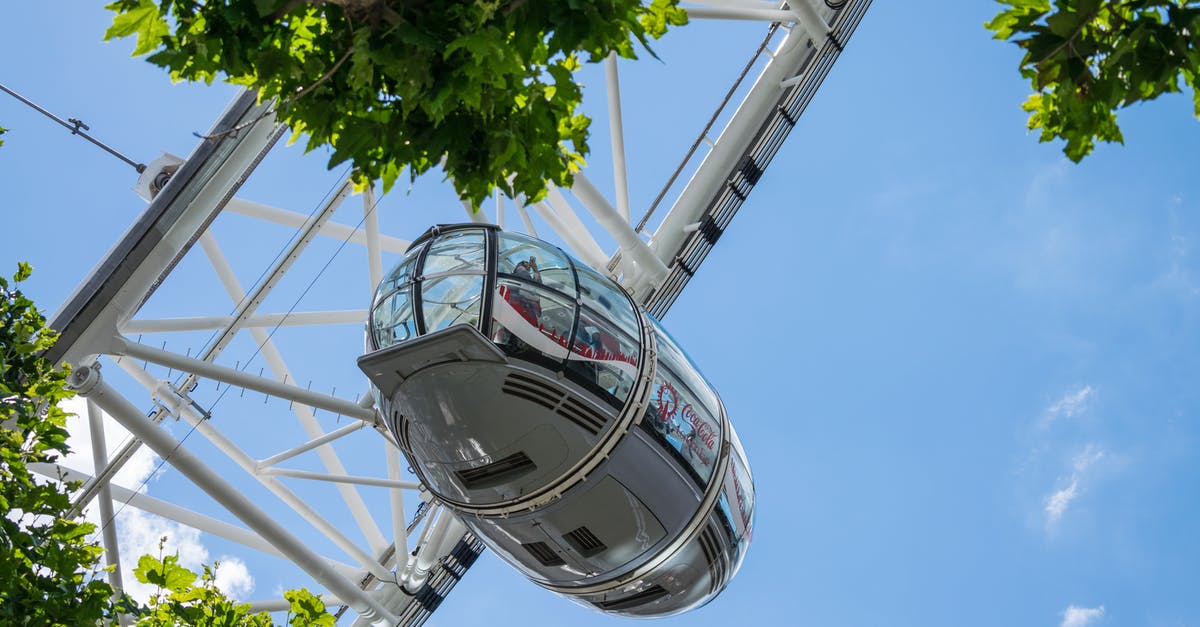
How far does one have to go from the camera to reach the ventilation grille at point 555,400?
909cm

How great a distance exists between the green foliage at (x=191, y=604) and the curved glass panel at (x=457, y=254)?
2.63 meters

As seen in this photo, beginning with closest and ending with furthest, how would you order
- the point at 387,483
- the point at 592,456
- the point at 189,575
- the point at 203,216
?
the point at 189,575 < the point at 592,456 < the point at 203,216 < the point at 387,483

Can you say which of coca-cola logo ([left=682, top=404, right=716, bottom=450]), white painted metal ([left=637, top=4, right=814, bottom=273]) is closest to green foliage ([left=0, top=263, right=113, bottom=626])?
coca-cola logo ([left=682, top=404, right=716, bottom=450])

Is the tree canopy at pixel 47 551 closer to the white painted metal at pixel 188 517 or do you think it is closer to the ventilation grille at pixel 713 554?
the ventilation grille at pixel 713 554

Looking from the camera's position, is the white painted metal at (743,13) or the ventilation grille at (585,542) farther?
the white painted metal at (743,13)

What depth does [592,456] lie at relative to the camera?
31.0ft

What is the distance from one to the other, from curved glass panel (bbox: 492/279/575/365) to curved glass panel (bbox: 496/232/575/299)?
0.40 feet

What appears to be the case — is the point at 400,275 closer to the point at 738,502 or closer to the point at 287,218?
the point at 738,502

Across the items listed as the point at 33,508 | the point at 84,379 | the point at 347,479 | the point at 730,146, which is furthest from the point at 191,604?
the point at 730,146

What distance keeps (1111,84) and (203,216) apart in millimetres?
9146

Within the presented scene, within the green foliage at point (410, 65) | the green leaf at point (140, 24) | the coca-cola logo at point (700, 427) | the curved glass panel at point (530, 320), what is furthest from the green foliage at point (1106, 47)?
the coca-cola logo at point (700, 427)

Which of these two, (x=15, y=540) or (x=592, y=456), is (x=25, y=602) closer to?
(x=15, y=540)

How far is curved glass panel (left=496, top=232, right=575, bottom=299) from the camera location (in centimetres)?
969

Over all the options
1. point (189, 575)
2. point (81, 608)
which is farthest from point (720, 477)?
point (81, 608)
